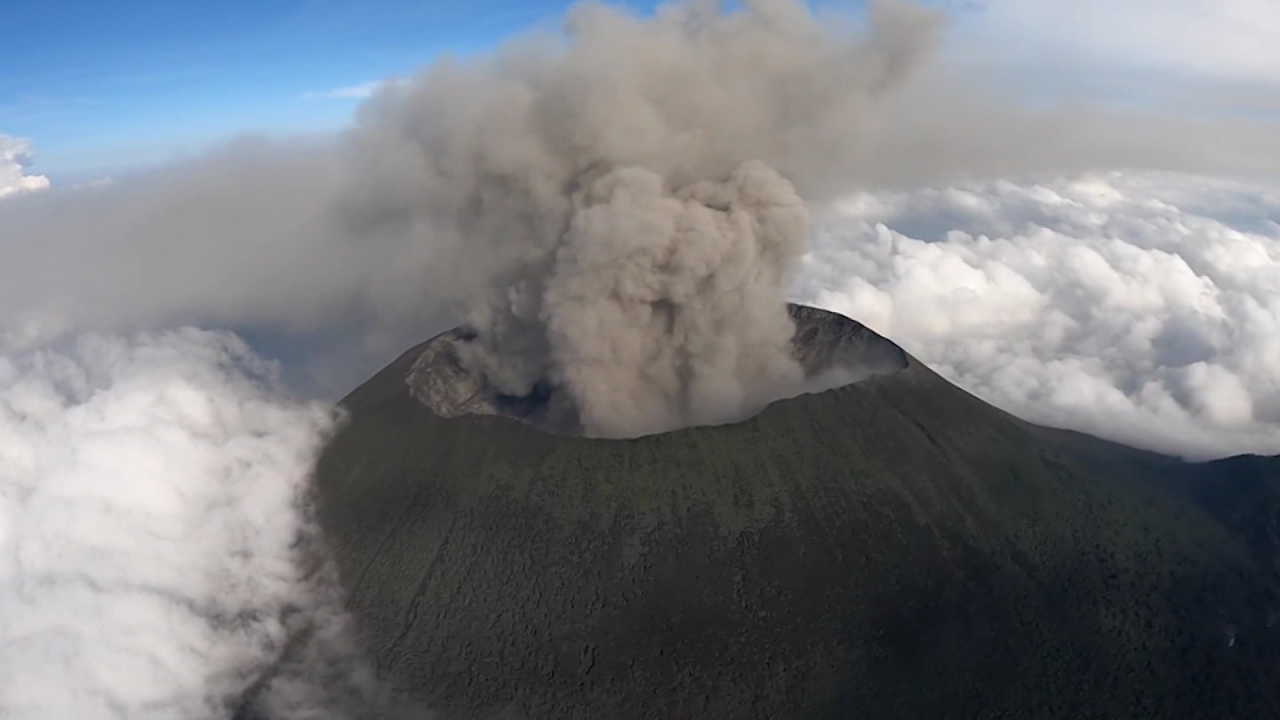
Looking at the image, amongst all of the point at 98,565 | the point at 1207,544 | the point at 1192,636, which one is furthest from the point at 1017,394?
the point at 98,565

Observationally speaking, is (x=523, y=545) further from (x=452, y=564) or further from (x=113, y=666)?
(x=113, y=666)

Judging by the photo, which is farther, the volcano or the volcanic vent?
the volcanic vent

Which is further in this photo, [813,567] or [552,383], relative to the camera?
[552,383]

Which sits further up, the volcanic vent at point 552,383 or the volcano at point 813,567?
the volcanic vent at point 552,383

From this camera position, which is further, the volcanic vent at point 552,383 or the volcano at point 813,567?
the volcanic vent at point 552,383
